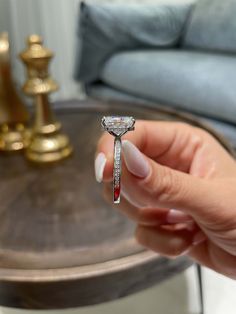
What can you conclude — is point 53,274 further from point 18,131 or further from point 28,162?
point 18,131

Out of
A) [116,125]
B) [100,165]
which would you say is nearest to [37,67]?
[100,165]

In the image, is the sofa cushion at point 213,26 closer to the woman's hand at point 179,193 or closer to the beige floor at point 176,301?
the beige floor at point 176,301

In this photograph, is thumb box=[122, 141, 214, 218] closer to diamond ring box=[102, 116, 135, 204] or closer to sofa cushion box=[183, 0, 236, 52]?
diamond ring box=[102, 116, 135, 204]

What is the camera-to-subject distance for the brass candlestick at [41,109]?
3.21 ft

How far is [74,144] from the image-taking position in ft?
3.52

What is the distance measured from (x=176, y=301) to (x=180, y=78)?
3.43 ft

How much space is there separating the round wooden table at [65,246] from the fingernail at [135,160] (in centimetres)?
21

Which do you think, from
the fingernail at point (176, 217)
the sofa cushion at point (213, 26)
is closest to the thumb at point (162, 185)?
the fingernail at point (176, 217)

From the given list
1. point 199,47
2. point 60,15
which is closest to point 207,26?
point 199,47

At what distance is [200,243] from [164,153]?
0.52 feet

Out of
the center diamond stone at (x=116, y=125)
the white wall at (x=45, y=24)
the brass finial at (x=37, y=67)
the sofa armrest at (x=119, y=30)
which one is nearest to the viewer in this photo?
the center diamond stone at (x=116, y=125)

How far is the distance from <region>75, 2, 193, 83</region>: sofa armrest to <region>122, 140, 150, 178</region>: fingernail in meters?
1.84

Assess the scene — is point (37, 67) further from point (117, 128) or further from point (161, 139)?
point (117, 128)

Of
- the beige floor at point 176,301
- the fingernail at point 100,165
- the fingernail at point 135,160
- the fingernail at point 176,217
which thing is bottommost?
the beige floor at point 176,301
